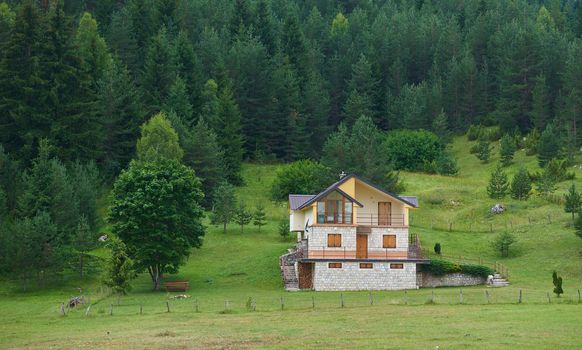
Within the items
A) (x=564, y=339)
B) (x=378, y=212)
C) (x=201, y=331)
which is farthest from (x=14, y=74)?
(x=564, y=339)

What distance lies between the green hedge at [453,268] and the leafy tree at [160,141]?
106 feet

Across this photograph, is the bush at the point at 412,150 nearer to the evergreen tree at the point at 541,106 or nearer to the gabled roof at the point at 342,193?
the evergreen tree at the point at 541,106

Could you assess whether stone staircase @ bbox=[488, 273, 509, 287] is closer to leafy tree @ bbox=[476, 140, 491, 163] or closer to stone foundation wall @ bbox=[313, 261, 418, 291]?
stone foundation wall @ bbox=[313, 261, 418, 291]

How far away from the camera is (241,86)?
421ft

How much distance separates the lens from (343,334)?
41781 millimetres

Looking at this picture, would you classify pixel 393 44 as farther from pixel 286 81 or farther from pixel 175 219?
pixel 175 219

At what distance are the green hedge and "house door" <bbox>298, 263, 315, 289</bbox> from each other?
326 inches

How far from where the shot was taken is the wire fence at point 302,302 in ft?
181

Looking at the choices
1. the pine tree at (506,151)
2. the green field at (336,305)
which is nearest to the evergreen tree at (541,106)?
the pine tree at (506,151)

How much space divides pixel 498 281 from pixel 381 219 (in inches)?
441

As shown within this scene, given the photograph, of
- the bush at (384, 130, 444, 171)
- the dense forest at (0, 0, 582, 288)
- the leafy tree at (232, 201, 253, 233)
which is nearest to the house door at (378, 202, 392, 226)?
the leafy tree at (232, 201, 253, 233)

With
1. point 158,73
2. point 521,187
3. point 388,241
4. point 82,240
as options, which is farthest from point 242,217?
point 158,73

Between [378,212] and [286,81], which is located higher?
[286,81]

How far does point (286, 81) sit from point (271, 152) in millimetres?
10674
